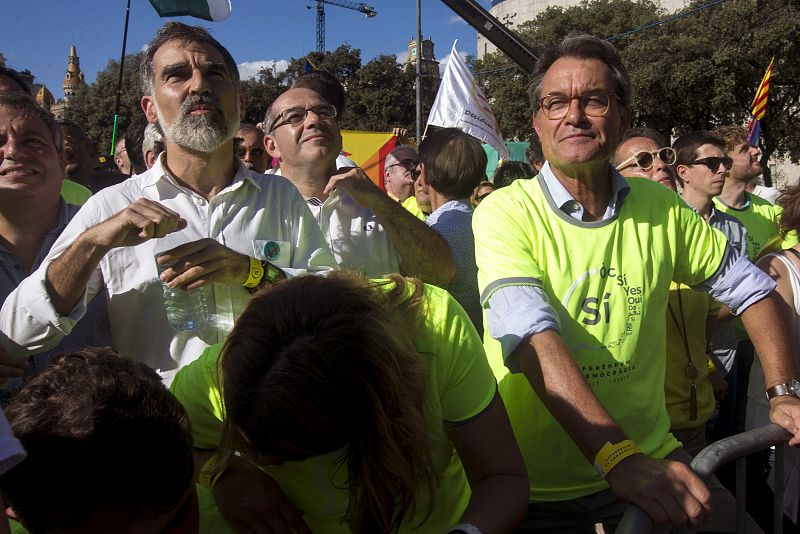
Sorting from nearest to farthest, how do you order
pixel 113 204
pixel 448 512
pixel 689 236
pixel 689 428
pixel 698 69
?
pixel 448 512, pixel 689 236, pixel 113 204, pixel 689 428, pixel 698 69

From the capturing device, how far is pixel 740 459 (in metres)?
1.76

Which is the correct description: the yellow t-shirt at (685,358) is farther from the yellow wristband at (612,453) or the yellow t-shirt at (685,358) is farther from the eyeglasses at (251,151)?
the eyeglasses at (251,151)

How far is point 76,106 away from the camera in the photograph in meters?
31.6

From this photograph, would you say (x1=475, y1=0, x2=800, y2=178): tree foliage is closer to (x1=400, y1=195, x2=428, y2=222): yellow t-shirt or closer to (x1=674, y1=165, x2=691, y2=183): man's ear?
(x1=400, y1=195, x2=428, y2=222): yellow t-shirt

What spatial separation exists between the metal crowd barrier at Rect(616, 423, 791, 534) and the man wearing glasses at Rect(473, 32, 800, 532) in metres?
0.09

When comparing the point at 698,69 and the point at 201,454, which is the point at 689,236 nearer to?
the point at 201,454

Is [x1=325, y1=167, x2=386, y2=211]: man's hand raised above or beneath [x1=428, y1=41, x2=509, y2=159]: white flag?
beneath

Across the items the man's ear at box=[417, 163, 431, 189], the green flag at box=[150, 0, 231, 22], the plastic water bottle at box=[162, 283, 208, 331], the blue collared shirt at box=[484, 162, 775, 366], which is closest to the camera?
the blue collared shirt at box=[484, 162, 775, 366]

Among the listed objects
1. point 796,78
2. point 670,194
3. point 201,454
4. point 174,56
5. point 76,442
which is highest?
point 796,78

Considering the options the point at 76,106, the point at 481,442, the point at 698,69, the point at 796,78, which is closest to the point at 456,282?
the point at 481,442

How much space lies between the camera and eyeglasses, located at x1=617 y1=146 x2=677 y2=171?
3699mm

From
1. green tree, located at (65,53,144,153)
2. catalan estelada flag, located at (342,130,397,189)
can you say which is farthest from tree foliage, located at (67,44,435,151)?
catalan estelada flag, located at (342,130,397,189)

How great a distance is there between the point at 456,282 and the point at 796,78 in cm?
2586

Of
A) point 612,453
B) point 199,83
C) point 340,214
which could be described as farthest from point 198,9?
point 612,453
